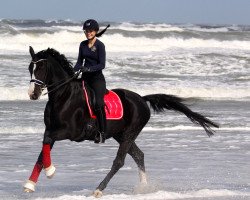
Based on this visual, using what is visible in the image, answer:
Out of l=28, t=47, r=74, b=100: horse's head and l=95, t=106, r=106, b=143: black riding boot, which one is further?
l=95, t=106, r=106, b=143: black riding boot

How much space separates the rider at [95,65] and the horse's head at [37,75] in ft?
1.81

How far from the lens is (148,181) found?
893 centimetres

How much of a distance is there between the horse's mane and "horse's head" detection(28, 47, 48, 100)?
8 cm

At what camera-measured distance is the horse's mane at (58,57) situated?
776cm

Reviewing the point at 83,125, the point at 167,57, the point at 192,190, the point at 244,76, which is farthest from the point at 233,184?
the point at 167,57

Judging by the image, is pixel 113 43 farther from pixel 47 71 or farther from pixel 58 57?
pixel 47 71

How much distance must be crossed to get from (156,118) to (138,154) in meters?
8.24

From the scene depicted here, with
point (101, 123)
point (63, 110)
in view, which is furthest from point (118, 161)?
point (63, 110)

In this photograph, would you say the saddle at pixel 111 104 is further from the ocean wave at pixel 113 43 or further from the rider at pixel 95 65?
the ocean wave at pixel 113 43

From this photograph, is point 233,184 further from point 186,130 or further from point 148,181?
point 186,130

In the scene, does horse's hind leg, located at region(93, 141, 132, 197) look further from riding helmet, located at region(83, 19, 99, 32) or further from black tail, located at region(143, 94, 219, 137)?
riding helmet, located at region(83, 19, 99, 32)

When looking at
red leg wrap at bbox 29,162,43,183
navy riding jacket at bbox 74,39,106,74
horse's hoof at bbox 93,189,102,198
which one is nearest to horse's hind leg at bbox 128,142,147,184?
horse's hoof at bbox 93,189,102,198

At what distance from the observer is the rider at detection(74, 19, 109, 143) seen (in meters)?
8.09

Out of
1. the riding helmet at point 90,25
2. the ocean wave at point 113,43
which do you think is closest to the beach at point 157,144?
the riding helmet at point 90,25
